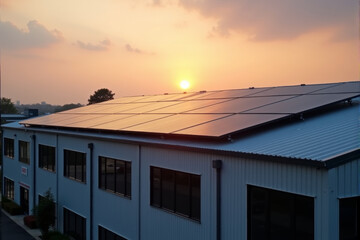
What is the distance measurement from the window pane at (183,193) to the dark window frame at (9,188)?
77.0ft

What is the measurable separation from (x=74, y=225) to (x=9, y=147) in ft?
51.9

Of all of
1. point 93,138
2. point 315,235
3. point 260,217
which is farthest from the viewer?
point 93,138

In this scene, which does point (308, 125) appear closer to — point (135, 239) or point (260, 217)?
point (260, 217)

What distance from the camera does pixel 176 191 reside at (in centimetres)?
1421

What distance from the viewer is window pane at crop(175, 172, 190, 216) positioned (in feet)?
44.9

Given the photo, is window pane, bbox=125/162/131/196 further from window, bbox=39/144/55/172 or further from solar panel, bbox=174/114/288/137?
window, bbox=39/144/55/172

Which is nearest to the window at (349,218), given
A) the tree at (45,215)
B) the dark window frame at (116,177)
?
the dark window frame at (116,177)

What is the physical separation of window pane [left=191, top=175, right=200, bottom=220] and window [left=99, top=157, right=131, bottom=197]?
4.47 m

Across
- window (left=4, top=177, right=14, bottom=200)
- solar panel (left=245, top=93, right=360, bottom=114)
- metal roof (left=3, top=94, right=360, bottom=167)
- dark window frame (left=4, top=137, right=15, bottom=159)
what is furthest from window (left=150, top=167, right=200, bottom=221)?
window (left=4, top=177, right=14, bottom=200)

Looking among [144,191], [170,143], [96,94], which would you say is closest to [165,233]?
[144,191]

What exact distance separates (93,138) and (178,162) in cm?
716

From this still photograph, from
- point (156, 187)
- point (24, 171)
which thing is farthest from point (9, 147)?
point (156, 187)

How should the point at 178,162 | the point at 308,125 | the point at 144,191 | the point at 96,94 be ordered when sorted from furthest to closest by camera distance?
the point at 96,94
the point at 144,191
the point at 178,162
the point at 308,125

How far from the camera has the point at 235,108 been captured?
663 inches
